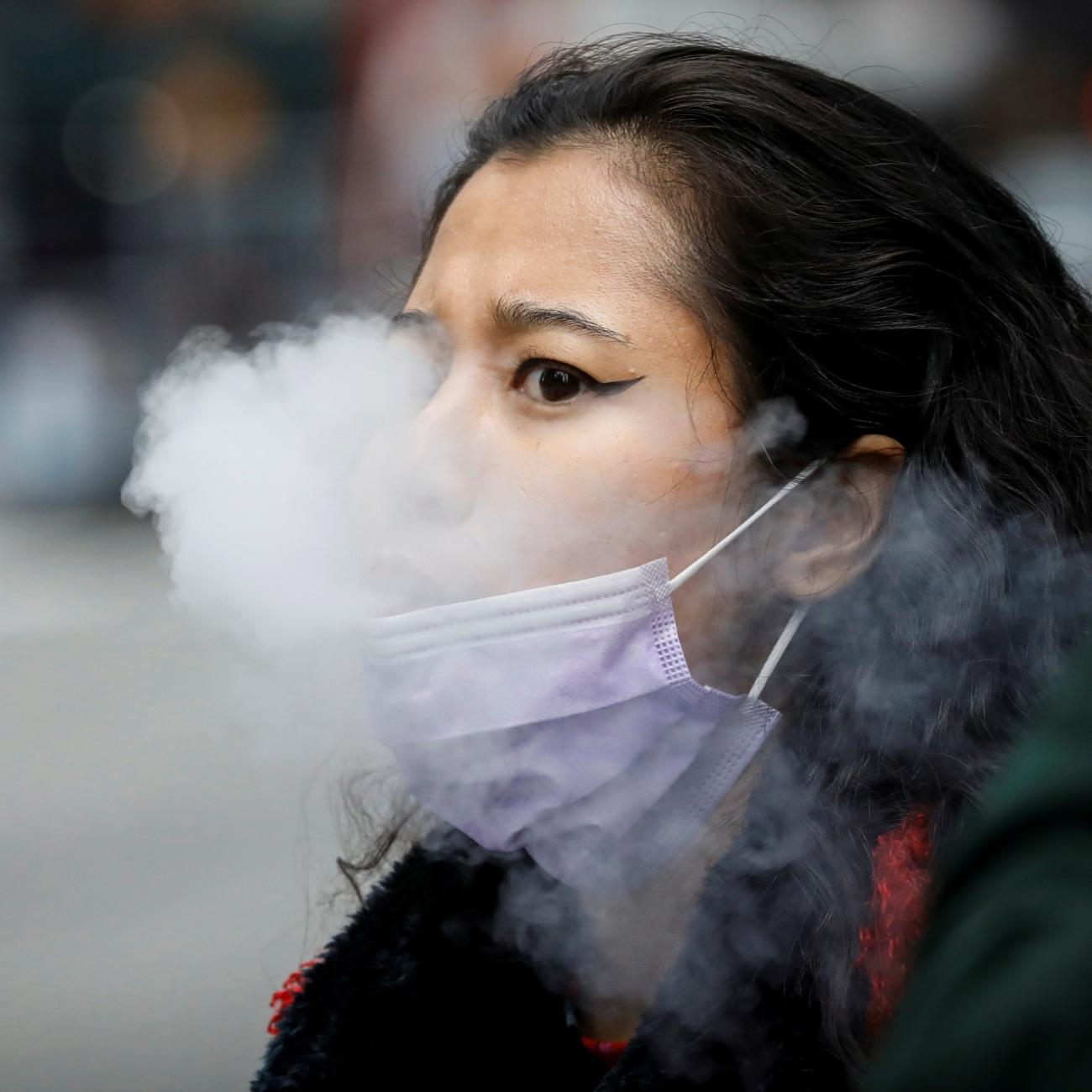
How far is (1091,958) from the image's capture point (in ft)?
1.82

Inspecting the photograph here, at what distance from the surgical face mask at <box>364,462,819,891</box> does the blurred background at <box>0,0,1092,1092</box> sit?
4.03m

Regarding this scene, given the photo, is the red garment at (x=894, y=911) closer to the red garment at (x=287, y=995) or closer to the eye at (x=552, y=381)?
the eye at (x=552, y=381)

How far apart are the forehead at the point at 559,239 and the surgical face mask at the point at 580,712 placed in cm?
44

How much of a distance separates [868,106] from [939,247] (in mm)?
307

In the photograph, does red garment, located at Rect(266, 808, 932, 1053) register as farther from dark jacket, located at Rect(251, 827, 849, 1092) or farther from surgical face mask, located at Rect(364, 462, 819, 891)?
surgical face mask, located at Rect(364, 462, 819, 891)

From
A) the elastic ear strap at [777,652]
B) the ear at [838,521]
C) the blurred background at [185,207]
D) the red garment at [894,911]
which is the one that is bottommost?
the red garment at [894,911]

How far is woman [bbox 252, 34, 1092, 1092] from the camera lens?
1.89 meters

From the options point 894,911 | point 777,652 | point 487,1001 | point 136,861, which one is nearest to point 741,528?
point 777,652

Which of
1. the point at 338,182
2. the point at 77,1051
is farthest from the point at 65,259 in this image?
the point at 77,1051

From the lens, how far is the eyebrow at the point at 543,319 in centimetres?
197

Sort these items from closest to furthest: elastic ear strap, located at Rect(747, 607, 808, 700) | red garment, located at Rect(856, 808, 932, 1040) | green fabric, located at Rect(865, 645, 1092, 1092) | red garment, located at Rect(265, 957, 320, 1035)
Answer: green fabric, located at Rect(865, 645, 1092, 1092) < red garment, located at Rect(856, 808, 932, 1040) < elastic ear strap, located at Rect(747, 607, 808, 700) < red garment, located at Rect(265, 957, 320, 1035)

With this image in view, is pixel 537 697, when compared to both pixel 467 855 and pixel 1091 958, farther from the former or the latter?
pixel 1091 958

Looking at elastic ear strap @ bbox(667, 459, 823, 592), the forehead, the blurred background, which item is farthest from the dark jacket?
the blurred background

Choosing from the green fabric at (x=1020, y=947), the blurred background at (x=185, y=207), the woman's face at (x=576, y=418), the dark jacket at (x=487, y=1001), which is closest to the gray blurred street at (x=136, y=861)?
the blurred background at (x=185, y=207)
